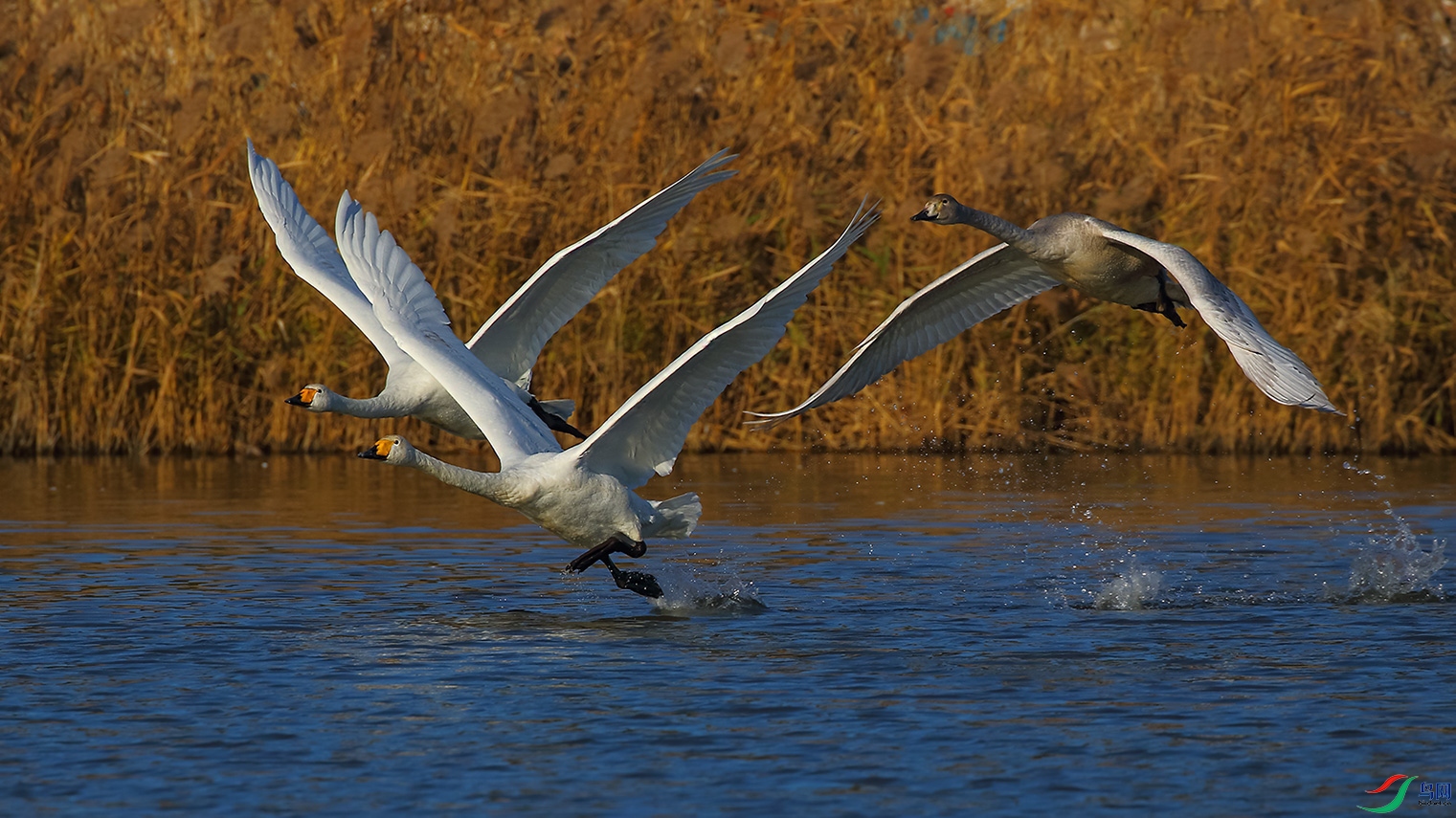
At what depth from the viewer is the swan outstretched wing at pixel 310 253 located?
11.0m

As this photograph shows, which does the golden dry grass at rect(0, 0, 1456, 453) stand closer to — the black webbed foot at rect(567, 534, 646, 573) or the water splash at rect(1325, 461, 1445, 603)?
the water splash at rect(1325, 461, 1445, 603)

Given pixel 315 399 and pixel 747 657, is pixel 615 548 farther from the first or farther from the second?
pixel 315 399

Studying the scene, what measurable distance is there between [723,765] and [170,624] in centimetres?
380

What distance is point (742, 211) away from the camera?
17.3m

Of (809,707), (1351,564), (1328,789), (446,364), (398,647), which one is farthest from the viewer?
(1351,564)

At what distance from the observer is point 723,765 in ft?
22.5

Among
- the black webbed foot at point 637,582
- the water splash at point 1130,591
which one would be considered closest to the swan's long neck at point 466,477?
the black webbed foot at point 637,582

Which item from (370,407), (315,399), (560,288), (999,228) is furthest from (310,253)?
(999,228)

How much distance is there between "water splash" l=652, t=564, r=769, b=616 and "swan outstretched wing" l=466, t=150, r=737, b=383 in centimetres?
206

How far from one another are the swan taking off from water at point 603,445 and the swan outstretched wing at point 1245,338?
148cm

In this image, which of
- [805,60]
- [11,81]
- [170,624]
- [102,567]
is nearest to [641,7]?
[805,60]

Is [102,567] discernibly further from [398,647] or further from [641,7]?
[641,7]

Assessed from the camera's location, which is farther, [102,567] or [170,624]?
[102,567]

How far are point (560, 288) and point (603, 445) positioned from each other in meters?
2.54
